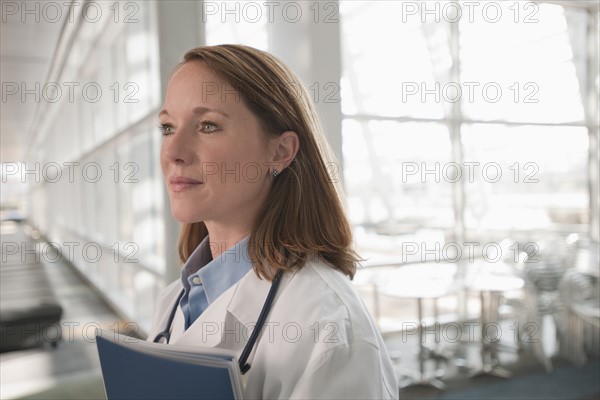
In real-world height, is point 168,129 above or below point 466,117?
below

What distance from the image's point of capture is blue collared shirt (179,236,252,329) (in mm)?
1040

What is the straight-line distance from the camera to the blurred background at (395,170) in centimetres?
351

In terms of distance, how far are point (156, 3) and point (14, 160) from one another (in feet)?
6.13

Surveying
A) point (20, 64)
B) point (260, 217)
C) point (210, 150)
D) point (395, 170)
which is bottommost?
point (260, 217)

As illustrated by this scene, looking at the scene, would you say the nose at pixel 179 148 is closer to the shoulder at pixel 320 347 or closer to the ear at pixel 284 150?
the ear at pixel 284 150

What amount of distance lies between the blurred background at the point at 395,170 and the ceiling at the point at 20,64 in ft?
0.05

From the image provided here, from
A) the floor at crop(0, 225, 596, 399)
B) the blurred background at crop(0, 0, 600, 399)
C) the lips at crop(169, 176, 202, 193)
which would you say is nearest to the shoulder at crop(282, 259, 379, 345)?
the lips at crop(169, 176, 202, 193)

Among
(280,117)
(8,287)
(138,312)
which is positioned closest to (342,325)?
(280,117)

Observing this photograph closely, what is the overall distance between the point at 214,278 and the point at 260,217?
0.52 feet

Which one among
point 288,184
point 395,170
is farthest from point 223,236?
point 395,170

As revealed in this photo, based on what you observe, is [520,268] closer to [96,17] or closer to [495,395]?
[495,395]

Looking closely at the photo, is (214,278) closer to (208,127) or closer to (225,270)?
(225,270)

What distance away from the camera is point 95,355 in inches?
155

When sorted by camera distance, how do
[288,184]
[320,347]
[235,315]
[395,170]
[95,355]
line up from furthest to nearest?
[395,170] < [95,355] < [288,184] < [235,315] < [320,347]
